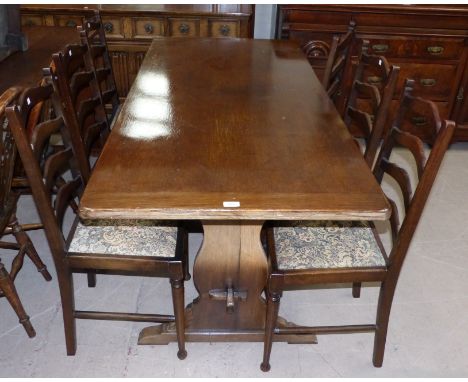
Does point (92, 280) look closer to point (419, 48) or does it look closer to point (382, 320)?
point (382, 320)

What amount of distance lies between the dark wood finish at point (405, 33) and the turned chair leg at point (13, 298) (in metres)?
2.05

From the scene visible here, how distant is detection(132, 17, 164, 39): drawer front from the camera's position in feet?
9.89

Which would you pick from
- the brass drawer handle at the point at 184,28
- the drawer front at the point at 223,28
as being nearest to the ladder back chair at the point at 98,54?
the brass drawer handle at the point at 184,28

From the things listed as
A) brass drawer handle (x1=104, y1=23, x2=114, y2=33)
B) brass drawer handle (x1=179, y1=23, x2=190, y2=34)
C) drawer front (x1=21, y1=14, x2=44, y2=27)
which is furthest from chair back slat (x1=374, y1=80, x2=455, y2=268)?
drawer front (x1=21, y1=14, x2=44, y2=27)

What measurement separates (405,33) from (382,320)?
1.96m

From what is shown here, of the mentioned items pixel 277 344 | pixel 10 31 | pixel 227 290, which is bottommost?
pixel 277 344

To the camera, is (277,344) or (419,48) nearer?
(277,344)

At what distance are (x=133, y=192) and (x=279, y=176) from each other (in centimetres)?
40

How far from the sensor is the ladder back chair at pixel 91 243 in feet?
4.68

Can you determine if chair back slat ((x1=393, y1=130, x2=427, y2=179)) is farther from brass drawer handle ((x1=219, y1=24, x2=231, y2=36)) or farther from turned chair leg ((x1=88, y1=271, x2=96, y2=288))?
brass drawer handle ((x1=219, y1=24, x2=231, y2=36))

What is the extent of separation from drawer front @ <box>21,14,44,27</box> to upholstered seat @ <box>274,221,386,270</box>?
2.26m

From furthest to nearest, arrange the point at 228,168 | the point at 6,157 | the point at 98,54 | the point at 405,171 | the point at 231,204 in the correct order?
the point at 98,54
the point at 6,157
the point at 405,171
the point at 228,168
the point at 231,204

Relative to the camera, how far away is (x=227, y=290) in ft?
5.35

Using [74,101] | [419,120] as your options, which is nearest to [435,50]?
[419,120]
